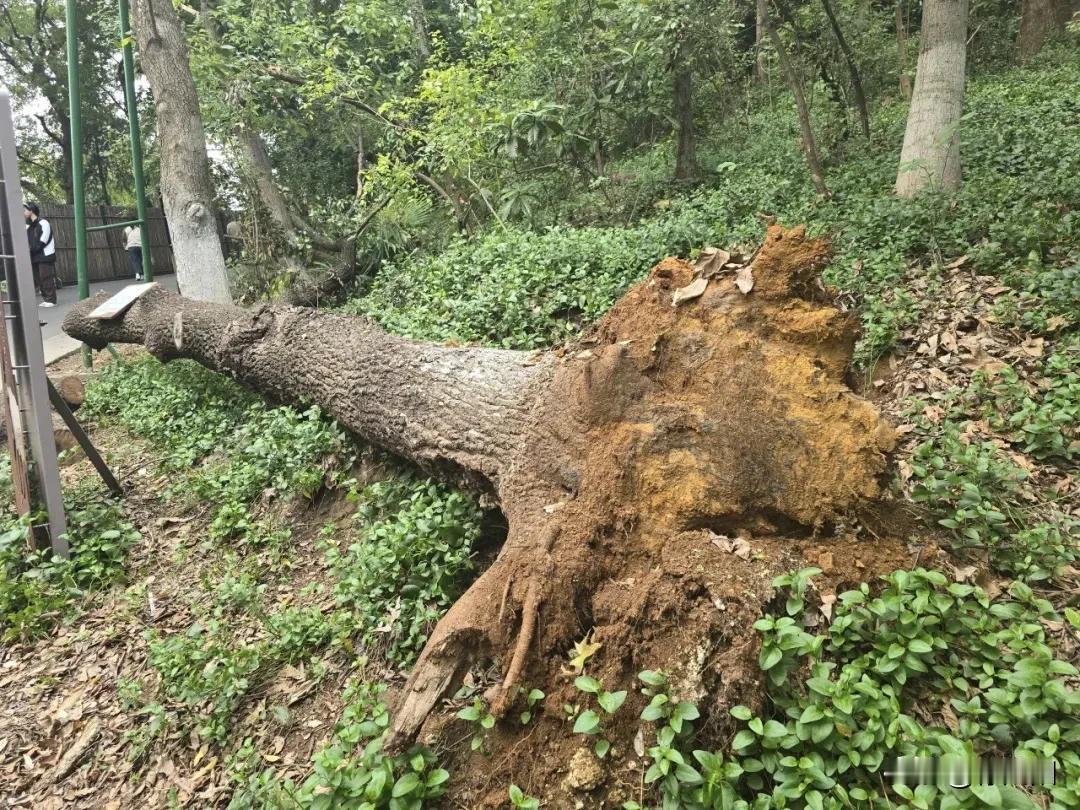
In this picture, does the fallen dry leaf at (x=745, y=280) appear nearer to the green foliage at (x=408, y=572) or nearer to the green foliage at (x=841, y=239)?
the green foliage at (x=841, y=239)

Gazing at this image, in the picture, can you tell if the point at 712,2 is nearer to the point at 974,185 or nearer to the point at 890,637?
the point at 974,185

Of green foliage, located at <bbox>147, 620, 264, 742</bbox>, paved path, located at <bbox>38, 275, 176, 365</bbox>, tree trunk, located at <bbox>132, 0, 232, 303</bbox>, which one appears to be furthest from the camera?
paved path, located at <bbox>38, 275, 176, 365</bbox>

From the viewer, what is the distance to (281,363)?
4.91m

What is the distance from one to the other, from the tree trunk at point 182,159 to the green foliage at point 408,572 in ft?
19.2

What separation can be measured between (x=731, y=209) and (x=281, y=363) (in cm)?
434

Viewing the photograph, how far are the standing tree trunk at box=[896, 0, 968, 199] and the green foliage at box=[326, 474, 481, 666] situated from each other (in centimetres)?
455

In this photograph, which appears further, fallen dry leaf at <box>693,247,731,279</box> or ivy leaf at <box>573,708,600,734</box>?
fallen dry leaf at <box>693,247,731,279</box>

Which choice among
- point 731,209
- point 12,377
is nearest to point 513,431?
point 12,377

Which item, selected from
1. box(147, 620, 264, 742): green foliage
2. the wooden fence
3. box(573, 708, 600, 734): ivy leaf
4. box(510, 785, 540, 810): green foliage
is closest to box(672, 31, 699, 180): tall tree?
box(147, 620, 264, 742): green foliage

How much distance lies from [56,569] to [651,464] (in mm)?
3627

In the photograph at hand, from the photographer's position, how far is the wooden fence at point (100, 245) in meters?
17.5

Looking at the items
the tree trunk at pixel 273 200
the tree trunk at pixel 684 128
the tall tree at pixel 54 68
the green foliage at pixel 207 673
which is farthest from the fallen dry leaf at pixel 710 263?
the tall tree at pixel 54 68

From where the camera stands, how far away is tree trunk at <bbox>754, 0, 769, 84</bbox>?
647 centimetres

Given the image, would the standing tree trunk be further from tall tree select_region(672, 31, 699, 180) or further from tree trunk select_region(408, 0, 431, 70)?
tree trunk select_region(408, 0, 431, 70)
